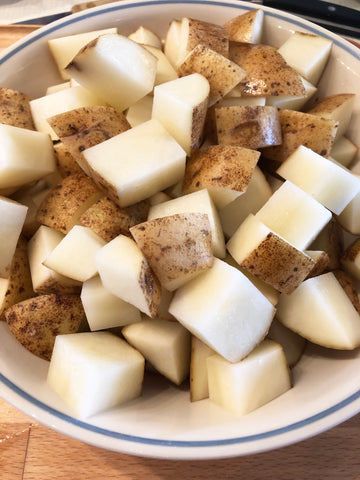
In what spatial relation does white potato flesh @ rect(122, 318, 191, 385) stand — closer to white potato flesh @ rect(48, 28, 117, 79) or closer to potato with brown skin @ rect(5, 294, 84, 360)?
potato with brown skin @ rect(5, 294, 84, 360)

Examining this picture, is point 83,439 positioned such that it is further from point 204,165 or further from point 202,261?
point 204,165

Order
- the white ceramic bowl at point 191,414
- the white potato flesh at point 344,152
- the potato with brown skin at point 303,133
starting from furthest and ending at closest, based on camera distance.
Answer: the white potato flesh at point 344,152 → the potato with brown skin at point 303,133 → the white ceramic bowl at point 191,414

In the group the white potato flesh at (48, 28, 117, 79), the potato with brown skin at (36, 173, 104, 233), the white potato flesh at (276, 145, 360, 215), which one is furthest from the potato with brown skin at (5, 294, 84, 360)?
the white potato flesh at (48, 28, 117, 79)

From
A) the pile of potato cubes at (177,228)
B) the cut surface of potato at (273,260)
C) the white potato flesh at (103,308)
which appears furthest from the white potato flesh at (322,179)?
the white potato flesh at (103,308)

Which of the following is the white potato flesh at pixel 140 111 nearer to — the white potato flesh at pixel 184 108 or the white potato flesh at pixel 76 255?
the white potato flesh at pixel 184 108

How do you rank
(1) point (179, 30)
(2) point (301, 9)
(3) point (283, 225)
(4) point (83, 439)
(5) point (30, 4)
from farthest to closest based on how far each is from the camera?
1. (5) point (30, 4)
2. (2) point (301, 9)
3. (1) point (179, 30)
4. (3) point (283, 225)
5. (4) point (83, 439)

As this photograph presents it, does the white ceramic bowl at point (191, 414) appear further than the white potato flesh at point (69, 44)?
No

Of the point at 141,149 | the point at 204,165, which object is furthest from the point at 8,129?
the point at 204,165
